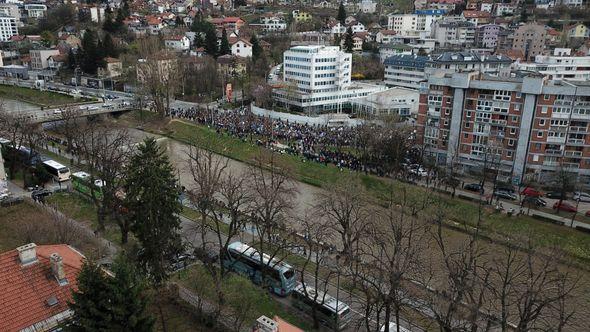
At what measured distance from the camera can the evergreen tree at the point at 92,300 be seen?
11820 millimetres

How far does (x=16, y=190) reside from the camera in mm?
32000

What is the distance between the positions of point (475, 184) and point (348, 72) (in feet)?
107

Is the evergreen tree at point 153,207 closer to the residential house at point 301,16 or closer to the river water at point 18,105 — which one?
the river water at point 18,105

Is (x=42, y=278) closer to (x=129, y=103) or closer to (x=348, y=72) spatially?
(x=129, y=103)

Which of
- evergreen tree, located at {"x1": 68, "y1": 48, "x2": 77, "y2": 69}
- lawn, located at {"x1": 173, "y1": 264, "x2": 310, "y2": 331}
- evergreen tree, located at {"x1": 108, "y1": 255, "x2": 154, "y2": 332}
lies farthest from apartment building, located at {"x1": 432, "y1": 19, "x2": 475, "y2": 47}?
evergreen tree, located at {"x1": 108, "y1": 255, "x2": 154, "y2": 332}

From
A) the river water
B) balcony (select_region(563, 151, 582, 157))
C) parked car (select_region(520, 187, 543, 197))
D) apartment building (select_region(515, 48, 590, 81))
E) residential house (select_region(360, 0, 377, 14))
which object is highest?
residential house (select_region(360, 0, 377, 14))

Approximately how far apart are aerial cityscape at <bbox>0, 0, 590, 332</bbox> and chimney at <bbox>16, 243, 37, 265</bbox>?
2.7 inches

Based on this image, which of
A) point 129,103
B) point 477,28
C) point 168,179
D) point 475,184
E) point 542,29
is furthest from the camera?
point 477,28

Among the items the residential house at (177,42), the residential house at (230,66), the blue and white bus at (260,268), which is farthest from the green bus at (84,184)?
the residential house at (177,42)

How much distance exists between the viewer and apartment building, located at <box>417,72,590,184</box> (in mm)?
34250

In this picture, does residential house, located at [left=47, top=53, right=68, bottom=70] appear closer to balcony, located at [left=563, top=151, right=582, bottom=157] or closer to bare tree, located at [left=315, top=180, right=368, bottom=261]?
bare tree, located at [left=315, top=180, right=368, bottom=261]

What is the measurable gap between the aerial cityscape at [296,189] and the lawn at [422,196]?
186 millimetres

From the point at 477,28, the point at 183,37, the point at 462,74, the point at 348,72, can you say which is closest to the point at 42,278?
the point at 462,74

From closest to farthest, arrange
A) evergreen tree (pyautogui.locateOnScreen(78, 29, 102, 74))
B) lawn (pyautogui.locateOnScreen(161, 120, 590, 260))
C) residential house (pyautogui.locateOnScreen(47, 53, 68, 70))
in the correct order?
lawn (pyautogui.locateOnScreen(161, 120, 590, 260)), evergreen tree (pyautogui.locateOnScreen(78, 29, 102, 74)), residential house (pyautogui.locateOnScreen(47, 53, 68, 70))
